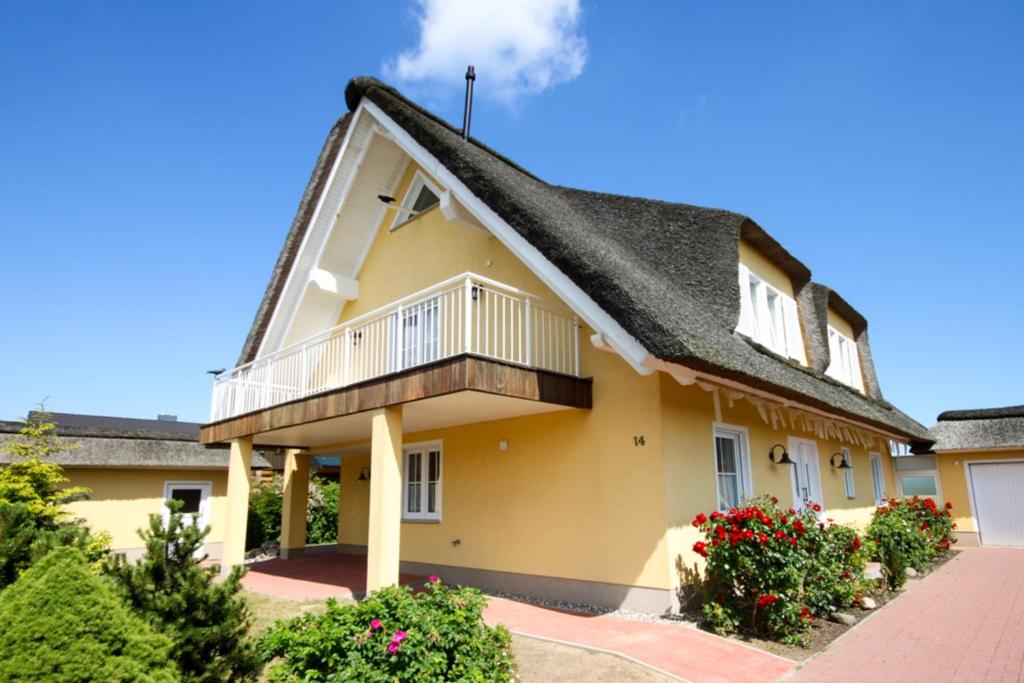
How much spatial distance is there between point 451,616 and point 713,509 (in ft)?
17.5

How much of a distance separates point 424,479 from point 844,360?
13.0m

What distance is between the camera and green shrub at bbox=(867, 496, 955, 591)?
1041 cm

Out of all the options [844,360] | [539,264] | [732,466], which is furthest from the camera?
[844,360]

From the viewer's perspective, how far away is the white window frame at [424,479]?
11.4 m

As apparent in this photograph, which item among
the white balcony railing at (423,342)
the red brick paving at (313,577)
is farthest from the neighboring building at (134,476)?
the white balcony railing at (423,342)

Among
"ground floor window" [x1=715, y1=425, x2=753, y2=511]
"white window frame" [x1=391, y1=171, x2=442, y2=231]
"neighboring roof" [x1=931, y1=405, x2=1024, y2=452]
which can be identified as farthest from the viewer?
"neighboring roof" [x1=931, y1=405, x2=1024, y2=452]

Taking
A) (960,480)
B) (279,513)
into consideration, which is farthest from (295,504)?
(960,480)

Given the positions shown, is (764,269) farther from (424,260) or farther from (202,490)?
(202,490)

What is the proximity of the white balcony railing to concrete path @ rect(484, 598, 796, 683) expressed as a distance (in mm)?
3441

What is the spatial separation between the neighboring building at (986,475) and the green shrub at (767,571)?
14.3 meters

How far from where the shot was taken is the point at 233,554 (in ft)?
38.4

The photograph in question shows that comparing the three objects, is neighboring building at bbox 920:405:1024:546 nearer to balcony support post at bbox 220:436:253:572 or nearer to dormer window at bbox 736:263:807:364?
dormer window at bbox 736:263:807:364

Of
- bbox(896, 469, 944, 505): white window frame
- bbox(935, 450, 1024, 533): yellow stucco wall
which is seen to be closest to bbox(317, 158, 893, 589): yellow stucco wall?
bbox(935, 450, 1024, 533): yellow stucco wall

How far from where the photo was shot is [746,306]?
11.5 meters
